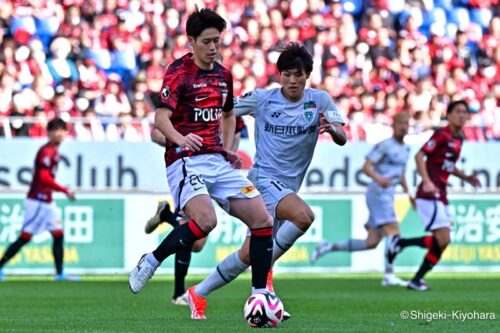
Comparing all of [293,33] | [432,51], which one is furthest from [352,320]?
[432,51]

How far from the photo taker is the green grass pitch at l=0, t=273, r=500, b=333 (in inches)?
345

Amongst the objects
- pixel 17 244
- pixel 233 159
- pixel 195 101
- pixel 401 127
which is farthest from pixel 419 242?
pixel 195 101

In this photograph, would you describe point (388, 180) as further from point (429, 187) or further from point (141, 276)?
point (141, 276)

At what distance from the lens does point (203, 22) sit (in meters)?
8.92

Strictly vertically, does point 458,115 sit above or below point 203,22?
below

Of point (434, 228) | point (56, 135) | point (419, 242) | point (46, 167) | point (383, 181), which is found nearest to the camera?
point (434, 228)

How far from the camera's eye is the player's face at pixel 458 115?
14359mm

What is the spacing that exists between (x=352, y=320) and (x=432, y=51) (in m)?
16.7

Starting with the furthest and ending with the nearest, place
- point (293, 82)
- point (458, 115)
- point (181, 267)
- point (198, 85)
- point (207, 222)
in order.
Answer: point (458, 115) → point (181, 267) → point (293, 82) → point (198, 85) → point (207, 222)

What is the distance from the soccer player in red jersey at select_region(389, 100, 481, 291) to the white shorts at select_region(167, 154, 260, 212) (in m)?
5.61

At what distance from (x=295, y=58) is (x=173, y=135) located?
1637mm

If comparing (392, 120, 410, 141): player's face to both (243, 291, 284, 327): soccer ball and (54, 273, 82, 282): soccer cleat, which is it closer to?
(54, 273, 82, 282): soccer cleat

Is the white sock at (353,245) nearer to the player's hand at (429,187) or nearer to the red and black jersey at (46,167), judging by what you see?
the player's hand at (429,187)

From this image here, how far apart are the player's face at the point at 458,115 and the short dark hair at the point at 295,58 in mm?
4890
